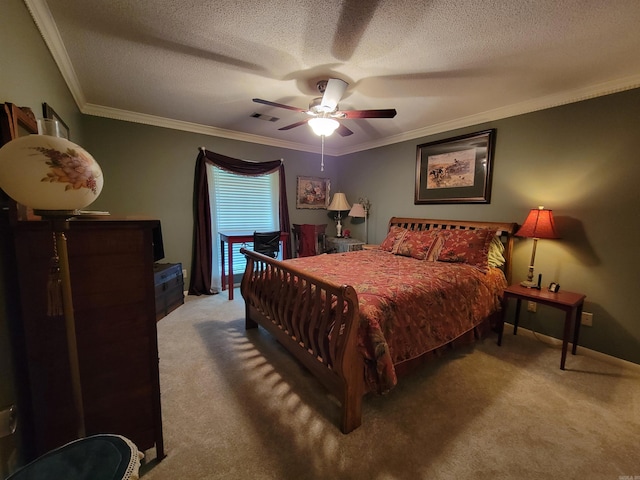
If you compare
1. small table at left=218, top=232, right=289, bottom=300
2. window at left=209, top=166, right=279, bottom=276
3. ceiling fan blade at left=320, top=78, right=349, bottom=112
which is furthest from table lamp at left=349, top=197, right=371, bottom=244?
ceiling fan blade at left=320, top=78, right=349, bottom=112

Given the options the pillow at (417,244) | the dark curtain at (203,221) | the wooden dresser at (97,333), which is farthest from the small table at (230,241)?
the wooden dresser at (97,333)

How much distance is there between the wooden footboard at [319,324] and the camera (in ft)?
5.04

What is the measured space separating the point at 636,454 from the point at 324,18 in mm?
2996

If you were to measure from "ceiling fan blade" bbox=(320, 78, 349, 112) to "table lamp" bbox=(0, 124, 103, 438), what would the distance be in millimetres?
1813

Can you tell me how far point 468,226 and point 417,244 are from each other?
2.21ft

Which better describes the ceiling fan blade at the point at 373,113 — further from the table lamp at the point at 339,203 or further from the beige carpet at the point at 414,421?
the table lamp at the point at 339,203

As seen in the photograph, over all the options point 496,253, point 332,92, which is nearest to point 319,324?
point 332,92

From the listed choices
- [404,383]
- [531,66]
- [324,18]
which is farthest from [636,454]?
[324,18]

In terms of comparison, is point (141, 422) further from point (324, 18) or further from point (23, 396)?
point (324, 18)

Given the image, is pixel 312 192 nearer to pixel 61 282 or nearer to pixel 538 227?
pixel 538 227

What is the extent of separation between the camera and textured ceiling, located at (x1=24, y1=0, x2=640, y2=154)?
1.54 meters

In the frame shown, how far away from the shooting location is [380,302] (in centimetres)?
176

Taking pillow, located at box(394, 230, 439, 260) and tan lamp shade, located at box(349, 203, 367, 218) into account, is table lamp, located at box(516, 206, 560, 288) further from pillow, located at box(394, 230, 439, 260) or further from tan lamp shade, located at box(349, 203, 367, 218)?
tan lamp shade, located at box(349, 203, 367, 218)

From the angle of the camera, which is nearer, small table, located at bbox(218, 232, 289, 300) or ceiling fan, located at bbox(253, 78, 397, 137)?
ceiling fan, located at bbox(253, 78, 397, 137)
